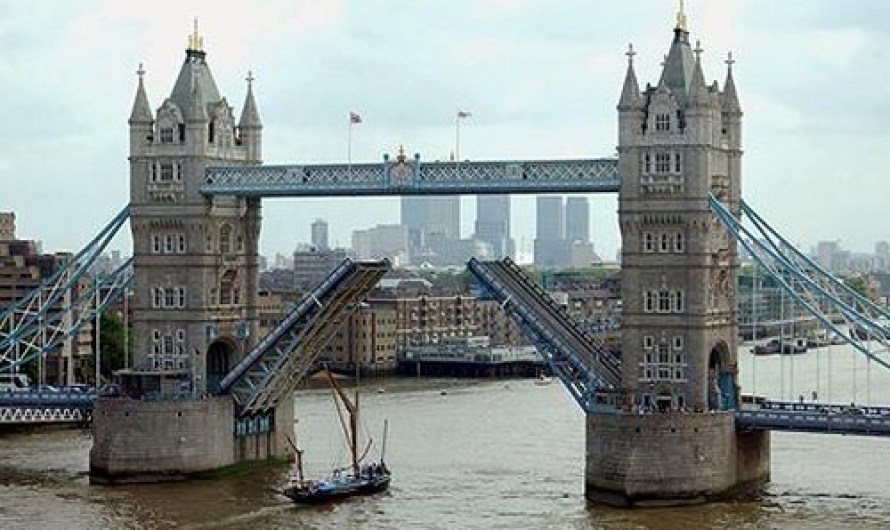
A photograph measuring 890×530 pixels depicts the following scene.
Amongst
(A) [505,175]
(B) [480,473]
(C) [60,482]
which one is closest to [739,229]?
(A) [505,175]

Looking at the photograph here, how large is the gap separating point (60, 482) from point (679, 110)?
24.1m

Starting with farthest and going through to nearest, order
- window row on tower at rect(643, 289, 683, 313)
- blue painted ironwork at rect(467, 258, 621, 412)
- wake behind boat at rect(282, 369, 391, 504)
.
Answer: blue painted ironwork at rect(467, 258, 621, 412) < window row on tower at rect(643, 289, 683, 313) < wake behind boat at rect(282, 369, 391, 504)

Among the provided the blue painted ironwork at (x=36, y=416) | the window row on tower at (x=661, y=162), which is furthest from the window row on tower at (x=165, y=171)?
the window row on tower at (x=661, y=162)

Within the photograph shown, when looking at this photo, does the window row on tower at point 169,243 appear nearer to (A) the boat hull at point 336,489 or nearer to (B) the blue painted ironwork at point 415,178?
(B) the blue painted ironwork at point 415,178

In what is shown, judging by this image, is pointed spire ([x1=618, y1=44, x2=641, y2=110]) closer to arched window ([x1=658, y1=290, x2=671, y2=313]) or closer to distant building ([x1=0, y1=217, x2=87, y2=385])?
arched window ([x1=658, y1=290, x2=671, y2=313])

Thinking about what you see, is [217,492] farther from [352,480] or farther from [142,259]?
[142,259]

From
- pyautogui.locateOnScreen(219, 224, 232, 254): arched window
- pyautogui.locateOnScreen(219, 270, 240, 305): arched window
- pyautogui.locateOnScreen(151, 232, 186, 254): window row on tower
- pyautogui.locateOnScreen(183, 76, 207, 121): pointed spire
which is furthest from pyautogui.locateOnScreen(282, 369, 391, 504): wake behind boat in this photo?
pyautogui.locateOnScreen(183, 76, 207, 121): pointed spire

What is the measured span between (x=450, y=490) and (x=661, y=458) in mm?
7421

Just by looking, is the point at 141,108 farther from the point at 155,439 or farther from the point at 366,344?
the point at 366,344

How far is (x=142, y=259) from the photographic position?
66250 millimetres

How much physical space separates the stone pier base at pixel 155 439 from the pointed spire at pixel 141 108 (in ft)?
33.1

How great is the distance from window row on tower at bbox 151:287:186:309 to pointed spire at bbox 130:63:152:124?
19.7 feet

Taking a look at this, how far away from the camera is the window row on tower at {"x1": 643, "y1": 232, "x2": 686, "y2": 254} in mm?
58438

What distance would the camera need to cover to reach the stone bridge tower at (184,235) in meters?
65.4
